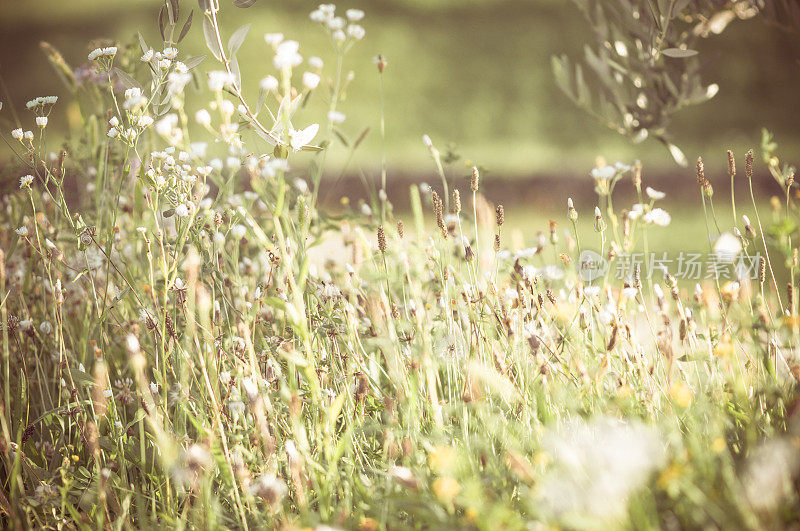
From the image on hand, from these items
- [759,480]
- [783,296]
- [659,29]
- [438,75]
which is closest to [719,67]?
[438,75]

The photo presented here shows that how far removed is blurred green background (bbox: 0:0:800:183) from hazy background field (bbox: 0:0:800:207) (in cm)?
1

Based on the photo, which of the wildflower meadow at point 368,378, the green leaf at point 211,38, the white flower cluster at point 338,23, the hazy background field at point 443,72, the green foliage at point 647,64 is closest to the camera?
the wildflower meadow at point 368,378

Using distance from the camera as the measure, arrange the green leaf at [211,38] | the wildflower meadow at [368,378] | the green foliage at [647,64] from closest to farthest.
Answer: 1. the wildflower meadow at [368,378]
2. the green leaf at [211,38]
3. the green foliage at [647,64]

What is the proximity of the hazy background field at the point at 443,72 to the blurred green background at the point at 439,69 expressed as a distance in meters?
0.01

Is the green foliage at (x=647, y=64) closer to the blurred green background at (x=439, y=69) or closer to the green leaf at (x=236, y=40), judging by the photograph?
the green leaf at (x=236, y=40)

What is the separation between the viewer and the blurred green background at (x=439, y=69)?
237 inches

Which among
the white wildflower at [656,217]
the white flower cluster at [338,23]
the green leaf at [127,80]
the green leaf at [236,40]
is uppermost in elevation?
the white flower cluster at [338,23]

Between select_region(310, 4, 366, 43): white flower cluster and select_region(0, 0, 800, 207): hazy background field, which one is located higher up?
select_region(0, 0, 800, 207): hazy background field

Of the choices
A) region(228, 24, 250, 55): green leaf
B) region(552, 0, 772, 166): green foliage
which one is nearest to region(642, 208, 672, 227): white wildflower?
region(552, 0, 772, 166): green foliage

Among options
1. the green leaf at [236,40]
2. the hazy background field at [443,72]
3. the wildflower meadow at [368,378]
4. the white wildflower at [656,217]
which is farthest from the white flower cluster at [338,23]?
the hazy background field at [443,72]

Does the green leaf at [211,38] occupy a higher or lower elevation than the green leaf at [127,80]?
higher

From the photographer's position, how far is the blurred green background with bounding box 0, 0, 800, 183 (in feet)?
19.8

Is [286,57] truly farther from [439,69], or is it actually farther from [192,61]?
[439,69]

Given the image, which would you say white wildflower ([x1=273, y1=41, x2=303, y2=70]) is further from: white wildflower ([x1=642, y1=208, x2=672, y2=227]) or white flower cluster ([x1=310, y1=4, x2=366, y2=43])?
white wildflower ([x1=642, y1=208, x2=672, y2=227])
